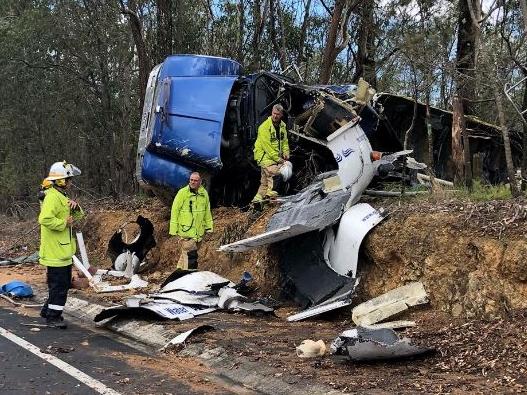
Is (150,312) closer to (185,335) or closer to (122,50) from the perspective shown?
(185,335)

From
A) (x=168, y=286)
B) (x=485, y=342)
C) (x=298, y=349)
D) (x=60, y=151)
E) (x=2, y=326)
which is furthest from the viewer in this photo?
(x=60, y=151)

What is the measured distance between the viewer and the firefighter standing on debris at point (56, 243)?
290 inches

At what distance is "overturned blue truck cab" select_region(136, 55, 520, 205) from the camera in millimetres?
9664

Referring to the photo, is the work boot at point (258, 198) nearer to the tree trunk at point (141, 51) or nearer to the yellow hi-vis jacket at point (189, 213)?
the yellow hi-vis jacket at point (189, 213)

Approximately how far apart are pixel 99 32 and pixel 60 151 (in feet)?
25.2

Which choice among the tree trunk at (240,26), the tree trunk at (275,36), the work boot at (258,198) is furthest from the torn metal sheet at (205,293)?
the tree trunk at (275,36)

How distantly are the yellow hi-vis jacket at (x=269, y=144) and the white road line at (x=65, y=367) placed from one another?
13.8 feet

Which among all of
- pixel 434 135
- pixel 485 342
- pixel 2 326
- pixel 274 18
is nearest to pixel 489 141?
pixel 434 135

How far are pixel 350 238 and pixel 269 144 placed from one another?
2.34 metres

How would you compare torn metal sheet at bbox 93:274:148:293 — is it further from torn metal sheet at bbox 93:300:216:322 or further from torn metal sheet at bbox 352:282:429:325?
torn metal sheet at bbox 352:282:429:325

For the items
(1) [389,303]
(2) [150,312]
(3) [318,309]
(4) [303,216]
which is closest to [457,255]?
(1) [389,303]

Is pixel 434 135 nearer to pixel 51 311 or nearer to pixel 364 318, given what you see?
pixel 364 318

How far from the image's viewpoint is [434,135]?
1064 cm

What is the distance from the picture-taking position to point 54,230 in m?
7.45
